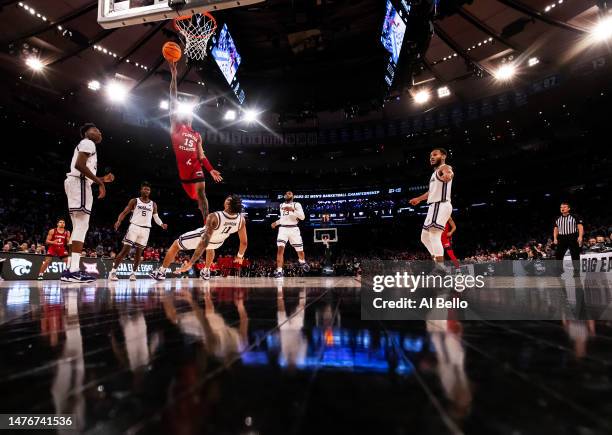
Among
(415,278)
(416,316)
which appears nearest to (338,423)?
(416,316)

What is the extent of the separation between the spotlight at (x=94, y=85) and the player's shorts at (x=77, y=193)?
18.9 m

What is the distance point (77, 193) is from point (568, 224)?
33.9ft

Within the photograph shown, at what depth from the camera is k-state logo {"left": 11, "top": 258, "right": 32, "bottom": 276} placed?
10119 mm

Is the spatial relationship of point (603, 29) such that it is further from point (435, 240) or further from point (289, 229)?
point (289, 229)

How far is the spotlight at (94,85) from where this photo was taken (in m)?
20.0

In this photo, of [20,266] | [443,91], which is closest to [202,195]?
[20,266]

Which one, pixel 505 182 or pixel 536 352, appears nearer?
pixel 536 352

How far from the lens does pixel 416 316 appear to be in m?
2.25

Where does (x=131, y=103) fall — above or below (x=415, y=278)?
above

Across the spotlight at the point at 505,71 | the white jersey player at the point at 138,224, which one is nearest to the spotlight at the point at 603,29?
the spotlight at the point at 505,71

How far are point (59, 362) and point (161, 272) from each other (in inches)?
246

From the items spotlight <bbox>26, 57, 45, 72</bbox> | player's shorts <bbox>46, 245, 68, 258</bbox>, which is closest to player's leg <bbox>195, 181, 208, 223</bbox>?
player's shorts <bbox>46, 245, 68, 258</bbox>

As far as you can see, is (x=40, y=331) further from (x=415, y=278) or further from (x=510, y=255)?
(x=510, y=255)

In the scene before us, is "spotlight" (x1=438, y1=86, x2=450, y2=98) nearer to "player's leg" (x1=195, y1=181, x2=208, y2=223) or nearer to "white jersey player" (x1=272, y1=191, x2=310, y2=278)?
"white jersey player" (x1=272, y1=191, x2=310, y2=278)
